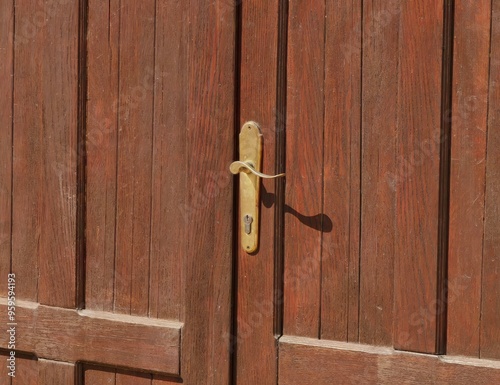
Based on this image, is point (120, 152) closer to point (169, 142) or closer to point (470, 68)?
point (169, 142)

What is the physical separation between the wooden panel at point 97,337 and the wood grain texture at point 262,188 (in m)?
0.28

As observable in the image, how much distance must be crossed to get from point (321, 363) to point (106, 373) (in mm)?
816

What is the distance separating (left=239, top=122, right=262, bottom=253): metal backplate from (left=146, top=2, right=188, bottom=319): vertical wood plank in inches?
8.6

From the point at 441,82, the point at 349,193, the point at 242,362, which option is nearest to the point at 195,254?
the point at 242,362

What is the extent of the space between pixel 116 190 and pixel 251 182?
0.52 m

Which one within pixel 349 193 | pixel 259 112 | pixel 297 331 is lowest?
pixel 297 331

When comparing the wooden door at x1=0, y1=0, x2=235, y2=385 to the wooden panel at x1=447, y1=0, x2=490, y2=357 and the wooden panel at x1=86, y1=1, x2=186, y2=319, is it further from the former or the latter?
the wooden panel at x1=447, y1=0, x2=490, y2=357

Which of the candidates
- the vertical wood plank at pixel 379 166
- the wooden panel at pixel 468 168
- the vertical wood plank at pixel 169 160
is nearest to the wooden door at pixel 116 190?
the vertical wood plank at pixel 169 160

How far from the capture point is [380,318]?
275 centimetres

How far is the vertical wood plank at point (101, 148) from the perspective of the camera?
316 centimetres

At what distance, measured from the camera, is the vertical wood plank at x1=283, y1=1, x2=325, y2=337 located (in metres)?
2.81

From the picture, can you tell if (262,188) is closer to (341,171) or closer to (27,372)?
(341,171)

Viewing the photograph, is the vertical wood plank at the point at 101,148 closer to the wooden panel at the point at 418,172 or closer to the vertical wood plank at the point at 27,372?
the vertical wood plank at the point at 27,372

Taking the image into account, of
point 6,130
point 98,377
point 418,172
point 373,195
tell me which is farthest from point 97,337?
point 418,172
